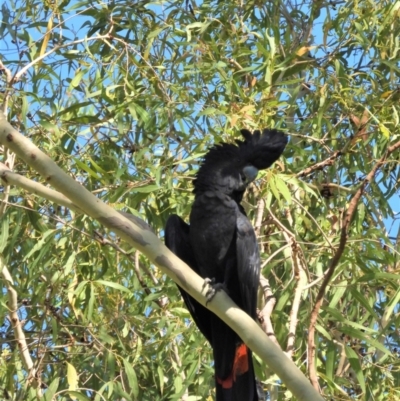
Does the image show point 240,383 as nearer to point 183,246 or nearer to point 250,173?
point 183,246

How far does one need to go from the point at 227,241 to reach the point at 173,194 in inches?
19.3

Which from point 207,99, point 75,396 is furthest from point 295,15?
point 75,396

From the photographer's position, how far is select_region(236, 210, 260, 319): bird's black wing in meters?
2.90

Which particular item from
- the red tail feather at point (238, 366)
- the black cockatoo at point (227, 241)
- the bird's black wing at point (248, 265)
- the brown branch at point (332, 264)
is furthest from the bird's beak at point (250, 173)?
the brown branch at point (332, 264)

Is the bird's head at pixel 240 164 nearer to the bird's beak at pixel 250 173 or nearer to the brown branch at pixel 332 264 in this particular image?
the bird's beak at pixel 250 173

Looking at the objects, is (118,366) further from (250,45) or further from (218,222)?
(250,45)

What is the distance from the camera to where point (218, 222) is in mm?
3057

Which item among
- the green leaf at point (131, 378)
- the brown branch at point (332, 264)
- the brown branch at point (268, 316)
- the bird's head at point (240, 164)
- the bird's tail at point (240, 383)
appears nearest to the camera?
the brown branch at point (332, 264)

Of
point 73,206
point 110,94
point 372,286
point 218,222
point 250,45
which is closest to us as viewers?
point 73,206

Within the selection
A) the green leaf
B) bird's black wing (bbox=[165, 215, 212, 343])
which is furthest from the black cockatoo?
the green leaf

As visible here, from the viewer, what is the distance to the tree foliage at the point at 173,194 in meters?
3.28

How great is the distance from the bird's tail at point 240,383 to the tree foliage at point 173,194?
0.18m

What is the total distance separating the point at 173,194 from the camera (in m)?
3.49

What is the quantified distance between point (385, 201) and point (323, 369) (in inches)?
31.7
